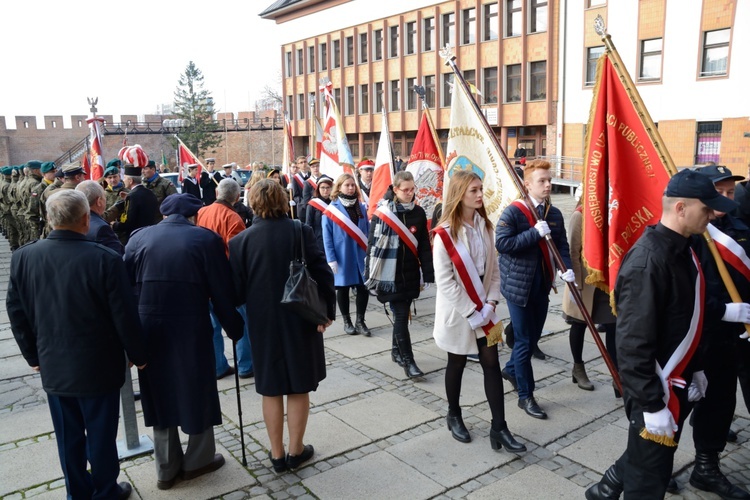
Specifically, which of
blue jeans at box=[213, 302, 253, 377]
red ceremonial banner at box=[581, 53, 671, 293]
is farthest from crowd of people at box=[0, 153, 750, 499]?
blue jeans at box=[213, 302, 253, 377]

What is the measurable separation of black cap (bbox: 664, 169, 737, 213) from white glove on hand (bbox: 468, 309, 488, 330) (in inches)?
63.4

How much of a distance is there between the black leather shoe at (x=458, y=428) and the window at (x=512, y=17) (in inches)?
1305

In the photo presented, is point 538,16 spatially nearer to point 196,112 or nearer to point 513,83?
point 513,83

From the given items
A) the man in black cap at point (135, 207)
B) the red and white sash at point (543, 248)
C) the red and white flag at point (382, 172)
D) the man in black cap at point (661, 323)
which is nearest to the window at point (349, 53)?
the red and white flag at point (382, 172)

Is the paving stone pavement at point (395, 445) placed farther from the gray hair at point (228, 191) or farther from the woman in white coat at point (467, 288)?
the gray hair at point (228, 191)

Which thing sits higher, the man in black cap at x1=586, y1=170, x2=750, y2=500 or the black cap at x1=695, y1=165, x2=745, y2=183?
the black cap at x1=695, y1=165, x2=745, y2=183

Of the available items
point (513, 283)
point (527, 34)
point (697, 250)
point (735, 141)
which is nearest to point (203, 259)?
point (513, 283)

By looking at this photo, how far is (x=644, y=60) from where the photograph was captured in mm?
28688

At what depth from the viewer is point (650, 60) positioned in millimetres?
28484

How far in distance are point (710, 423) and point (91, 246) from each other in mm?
3971

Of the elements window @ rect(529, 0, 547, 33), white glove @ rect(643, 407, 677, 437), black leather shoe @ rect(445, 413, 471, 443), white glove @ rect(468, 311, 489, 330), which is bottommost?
black leather shoe @ rect(445, 413, 471, 443)

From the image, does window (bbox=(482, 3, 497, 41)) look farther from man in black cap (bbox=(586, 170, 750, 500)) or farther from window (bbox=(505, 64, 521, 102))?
man in black cap (bbox=(586, 170, 750, 500))

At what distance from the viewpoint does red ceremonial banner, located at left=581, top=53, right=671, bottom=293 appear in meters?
4.30

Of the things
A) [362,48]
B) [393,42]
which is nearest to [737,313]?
[393,42]
